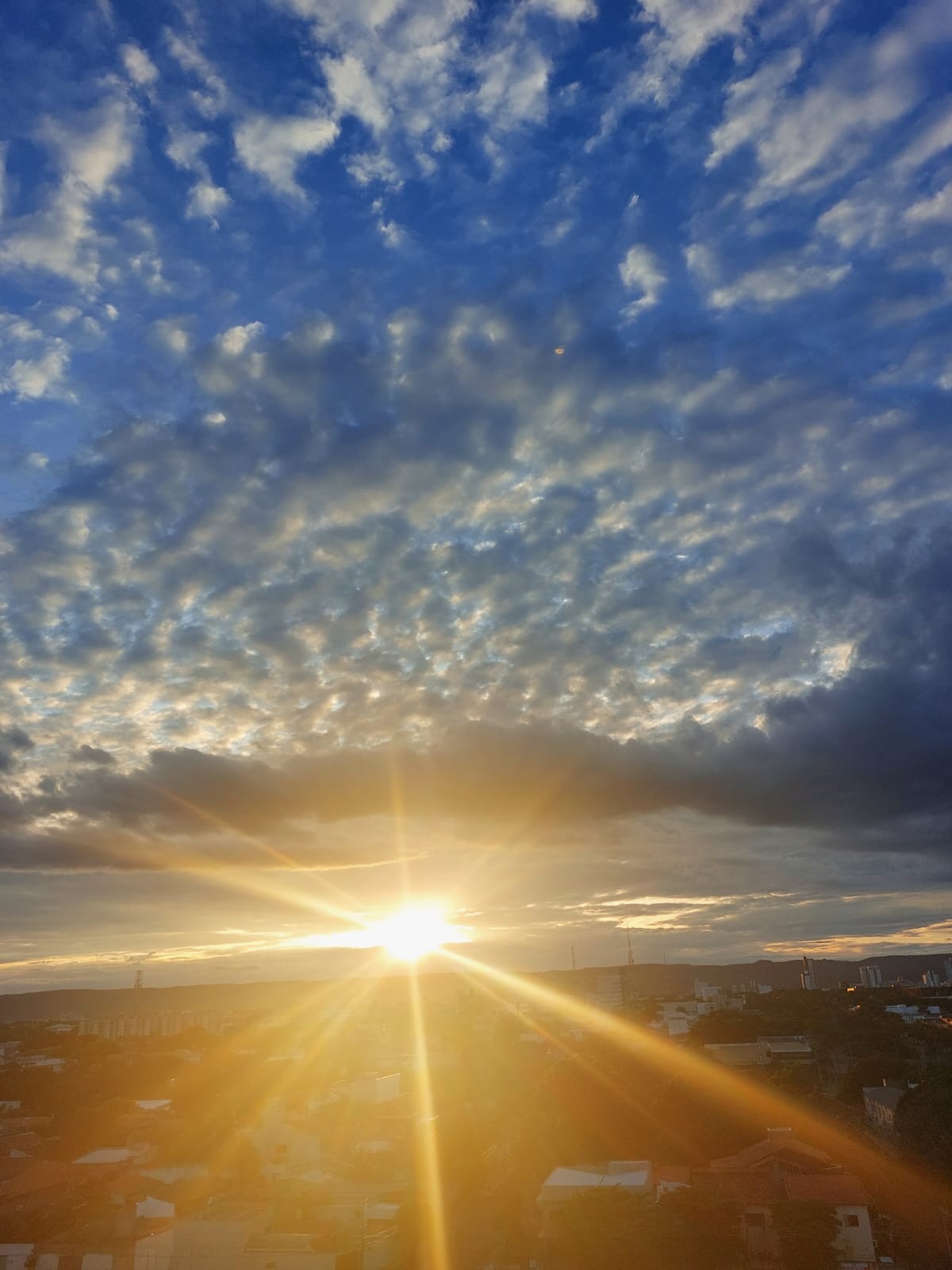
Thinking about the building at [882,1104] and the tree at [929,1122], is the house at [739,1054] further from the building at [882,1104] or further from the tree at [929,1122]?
Answer: the tree at [929,1122]

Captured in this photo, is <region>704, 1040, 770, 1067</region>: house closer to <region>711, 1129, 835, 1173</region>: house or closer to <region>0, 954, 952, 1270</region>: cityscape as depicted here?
<region>0, 954, 952, 1270</region>: cityscape

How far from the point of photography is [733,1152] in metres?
28.5

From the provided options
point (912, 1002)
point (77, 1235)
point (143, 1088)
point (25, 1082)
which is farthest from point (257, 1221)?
point (912, 1002)

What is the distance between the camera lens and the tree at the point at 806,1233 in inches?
698

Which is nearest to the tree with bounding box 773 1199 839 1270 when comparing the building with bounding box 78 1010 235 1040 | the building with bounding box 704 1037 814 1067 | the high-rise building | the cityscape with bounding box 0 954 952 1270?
Answer: the cityscape with bounding box 0 954 952 1270

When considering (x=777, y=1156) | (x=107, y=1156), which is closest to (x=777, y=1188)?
(x=777, y=1156)

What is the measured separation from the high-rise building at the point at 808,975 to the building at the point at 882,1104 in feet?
337

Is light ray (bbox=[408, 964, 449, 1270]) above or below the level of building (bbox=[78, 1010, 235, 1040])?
above

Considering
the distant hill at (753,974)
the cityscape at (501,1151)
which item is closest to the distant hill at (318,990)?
the distant hill at (753,974)

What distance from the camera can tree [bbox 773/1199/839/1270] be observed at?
17.7 m

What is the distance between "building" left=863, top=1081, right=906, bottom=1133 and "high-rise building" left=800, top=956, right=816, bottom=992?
102688 mm

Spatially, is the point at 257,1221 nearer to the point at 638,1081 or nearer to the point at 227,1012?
the point at 638,1081

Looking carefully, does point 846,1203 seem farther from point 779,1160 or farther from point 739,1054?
point 739,1054

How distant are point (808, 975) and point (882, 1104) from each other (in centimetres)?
11413
